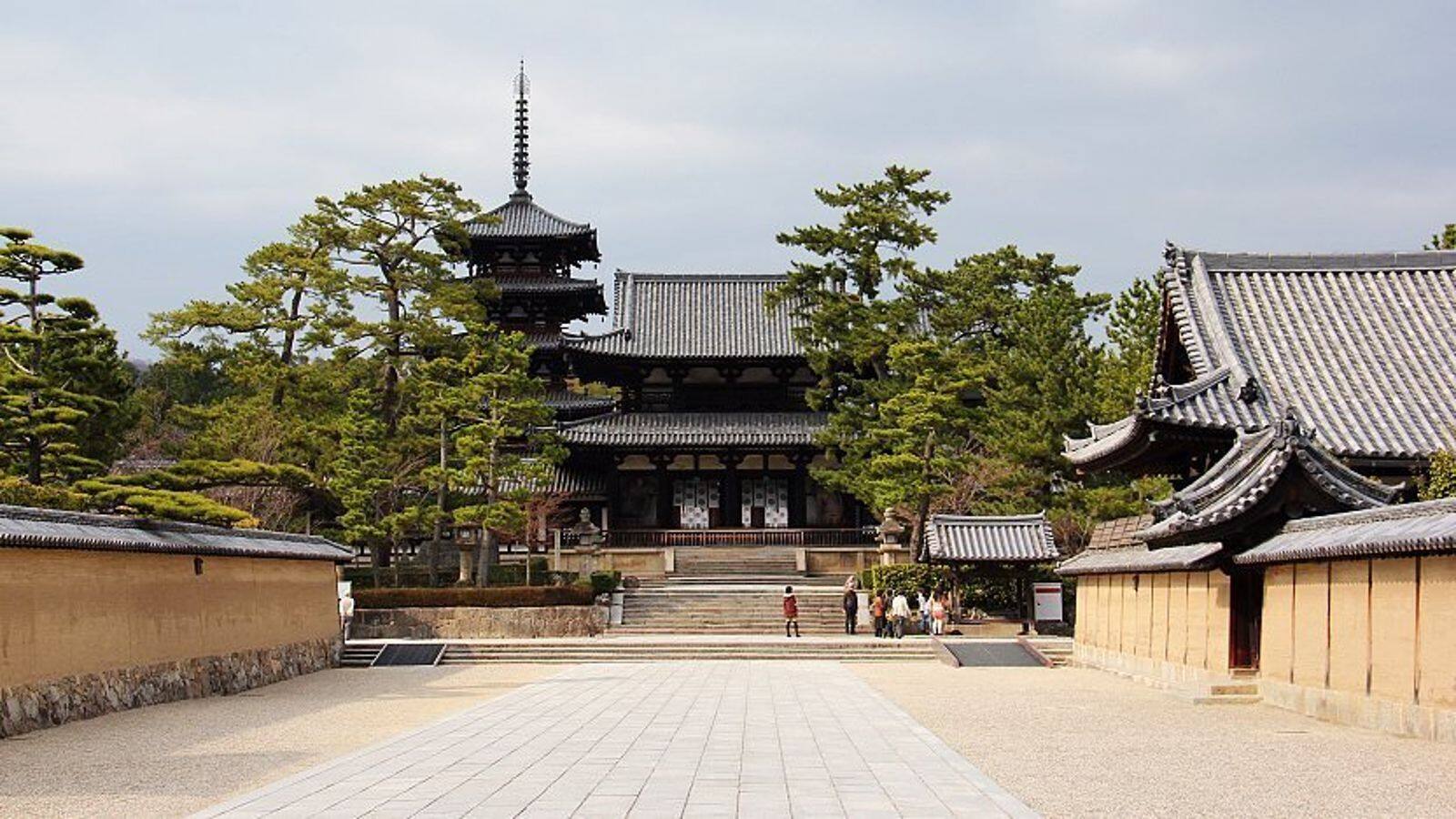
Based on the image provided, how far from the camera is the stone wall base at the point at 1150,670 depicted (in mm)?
23031

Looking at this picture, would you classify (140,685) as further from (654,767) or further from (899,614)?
(899,614)

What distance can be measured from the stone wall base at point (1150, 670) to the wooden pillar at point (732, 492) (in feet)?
88.2

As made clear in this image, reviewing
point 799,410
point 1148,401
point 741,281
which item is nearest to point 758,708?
point 1148,401

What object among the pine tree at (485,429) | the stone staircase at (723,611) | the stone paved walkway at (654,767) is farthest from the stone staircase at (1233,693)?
the pine tree at (485,429)

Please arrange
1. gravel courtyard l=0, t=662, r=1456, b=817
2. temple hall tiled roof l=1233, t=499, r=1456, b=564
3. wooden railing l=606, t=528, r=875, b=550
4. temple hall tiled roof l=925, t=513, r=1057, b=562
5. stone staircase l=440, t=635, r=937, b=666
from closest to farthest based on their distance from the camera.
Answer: gravel courtyard l=0, t=662, r=1456, b=817 < temple hall tiled roof l=1233, t=499, r=1456, b=564 < stone staircase l=440, t=635, r=937, b=666 < temple hall tiled roof l=925, t=513, r=1057, b=562 < wooden railing l=606, t=528, r=875, b=550

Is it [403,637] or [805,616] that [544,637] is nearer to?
Answer: [403,637]

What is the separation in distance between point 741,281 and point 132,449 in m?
24.9

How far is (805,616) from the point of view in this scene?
156ft

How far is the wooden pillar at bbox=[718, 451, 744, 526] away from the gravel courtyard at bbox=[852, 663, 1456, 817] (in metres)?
36.7

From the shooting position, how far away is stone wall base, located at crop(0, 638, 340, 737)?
19.6 m

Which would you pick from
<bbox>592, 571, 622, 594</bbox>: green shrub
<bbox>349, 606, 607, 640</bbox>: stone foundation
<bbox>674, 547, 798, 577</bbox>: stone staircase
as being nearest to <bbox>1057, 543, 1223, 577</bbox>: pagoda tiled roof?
<bbox>349, 606, 607, 640</bbox>: stone foundation

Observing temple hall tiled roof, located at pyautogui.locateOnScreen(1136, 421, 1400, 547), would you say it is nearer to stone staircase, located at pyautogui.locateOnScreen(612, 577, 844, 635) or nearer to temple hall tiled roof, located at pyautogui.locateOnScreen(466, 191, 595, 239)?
stone staircase, located at pyautogui.locateOnScreen(612, 577, 844, 635)

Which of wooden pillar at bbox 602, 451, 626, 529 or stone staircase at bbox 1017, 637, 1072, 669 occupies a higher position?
wooden pillar at bbox 602, 451, 626, 529

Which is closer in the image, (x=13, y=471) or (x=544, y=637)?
(x=13, y=471)
